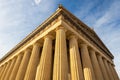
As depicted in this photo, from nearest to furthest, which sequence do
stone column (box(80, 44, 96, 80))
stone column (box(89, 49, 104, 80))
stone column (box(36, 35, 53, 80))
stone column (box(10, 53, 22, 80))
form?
stone column (box(36, 35, 53, 80)) < stone column (box(80, 44, 96, 80)) < stone column (box(89, 49, 104, 80)) < stone column (box(10, 53, 22, 80))

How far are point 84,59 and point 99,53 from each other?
8.43m

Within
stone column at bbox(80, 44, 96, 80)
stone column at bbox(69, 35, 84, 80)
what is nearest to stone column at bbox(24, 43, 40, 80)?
stone column at bbox(69, 35, 84, 80)

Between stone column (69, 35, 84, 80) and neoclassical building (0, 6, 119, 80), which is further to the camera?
stone column (69, 35, 84, 80)

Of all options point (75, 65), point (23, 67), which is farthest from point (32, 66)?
point (75, 65)

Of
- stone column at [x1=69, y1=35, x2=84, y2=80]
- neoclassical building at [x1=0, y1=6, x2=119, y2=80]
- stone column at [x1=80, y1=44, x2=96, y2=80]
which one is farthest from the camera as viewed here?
stone column at [x1=80, y1=44, x2=96, y2=80]

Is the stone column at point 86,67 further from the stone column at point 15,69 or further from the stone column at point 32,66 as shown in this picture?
the stone column at point 15,69

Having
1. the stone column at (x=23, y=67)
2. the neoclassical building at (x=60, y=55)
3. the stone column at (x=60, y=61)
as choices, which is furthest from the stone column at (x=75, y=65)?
the stone column at (x=23, y=67)

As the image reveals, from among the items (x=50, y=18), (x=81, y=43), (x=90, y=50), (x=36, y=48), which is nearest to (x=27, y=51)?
(x=36, y=48)

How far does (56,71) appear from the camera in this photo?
581 inches

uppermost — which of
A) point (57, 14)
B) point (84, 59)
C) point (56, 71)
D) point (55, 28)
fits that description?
point (57, 14)

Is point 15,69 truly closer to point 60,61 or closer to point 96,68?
point 60,61

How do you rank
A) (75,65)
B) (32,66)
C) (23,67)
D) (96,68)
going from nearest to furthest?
(75,65)
(32,66)
(96,68)
(23,67)

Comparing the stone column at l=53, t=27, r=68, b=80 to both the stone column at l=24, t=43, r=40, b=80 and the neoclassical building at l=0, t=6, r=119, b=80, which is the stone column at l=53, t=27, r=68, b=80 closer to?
the neoclassical building at l=0, t=6, r=119, b=80

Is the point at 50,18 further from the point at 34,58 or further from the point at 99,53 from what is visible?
the point at 99,53
